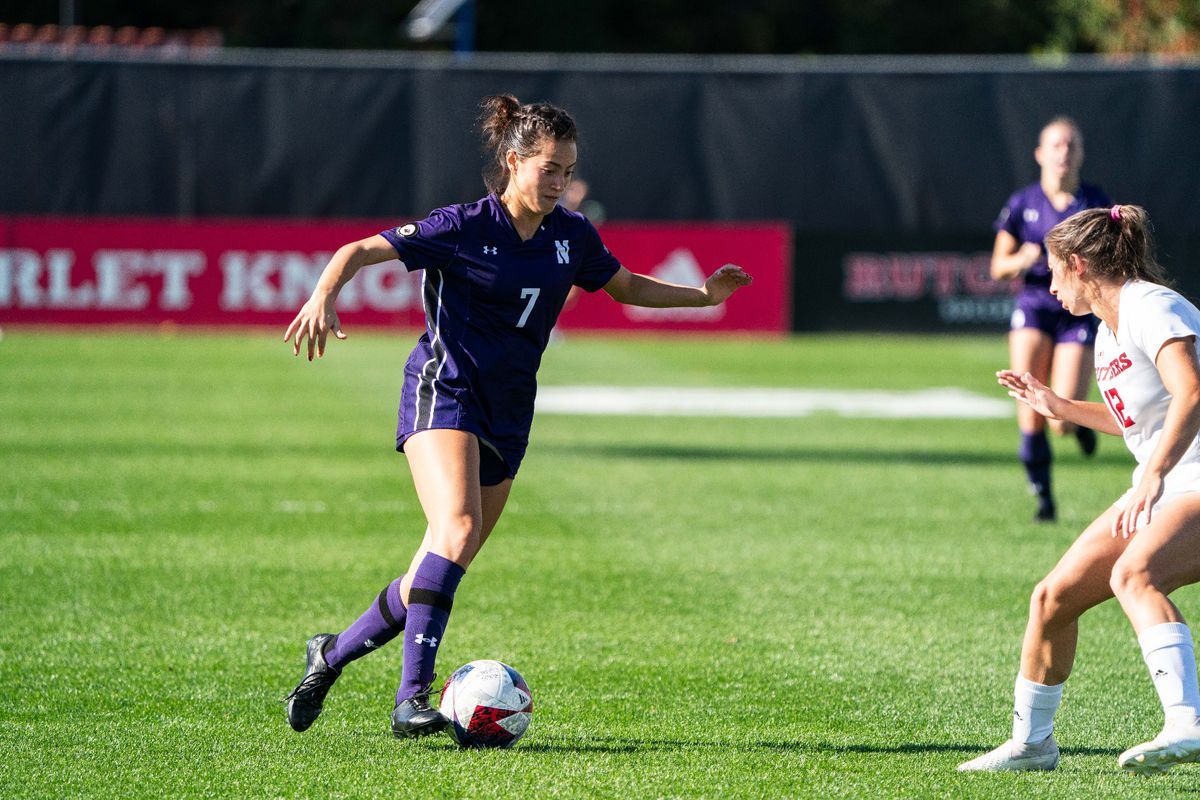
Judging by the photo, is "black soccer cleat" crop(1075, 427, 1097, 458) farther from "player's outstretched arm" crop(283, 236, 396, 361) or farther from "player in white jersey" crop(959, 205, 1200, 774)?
"player's outstretched arm" crop(283, 236, 396, 361)

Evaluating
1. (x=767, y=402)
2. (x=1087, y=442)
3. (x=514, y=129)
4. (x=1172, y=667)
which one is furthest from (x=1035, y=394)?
(x=767, y=402)

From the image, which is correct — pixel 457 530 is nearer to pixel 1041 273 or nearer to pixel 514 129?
pixel 514 129

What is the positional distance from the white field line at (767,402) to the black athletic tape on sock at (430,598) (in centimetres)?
1071

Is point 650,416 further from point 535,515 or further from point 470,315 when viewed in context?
point 470,315

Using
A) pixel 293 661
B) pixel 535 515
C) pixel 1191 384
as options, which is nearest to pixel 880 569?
pixel 535 515

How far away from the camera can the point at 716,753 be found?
17.4 feet

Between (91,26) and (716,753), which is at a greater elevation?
(91,26)

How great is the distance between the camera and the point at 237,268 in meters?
23.6

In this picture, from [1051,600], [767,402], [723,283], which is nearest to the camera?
[1051,600]

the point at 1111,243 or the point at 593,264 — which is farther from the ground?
the point at 1111,243

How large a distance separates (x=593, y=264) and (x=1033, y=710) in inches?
85.8

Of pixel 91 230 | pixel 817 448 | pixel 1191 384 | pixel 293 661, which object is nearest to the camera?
pixel 1191 384

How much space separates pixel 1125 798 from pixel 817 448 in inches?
355

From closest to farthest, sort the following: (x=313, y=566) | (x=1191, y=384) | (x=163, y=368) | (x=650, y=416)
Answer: (x=1191, y=384)
(x=313, y=566)
(x=650, y=416)
(x=163, y=368)
